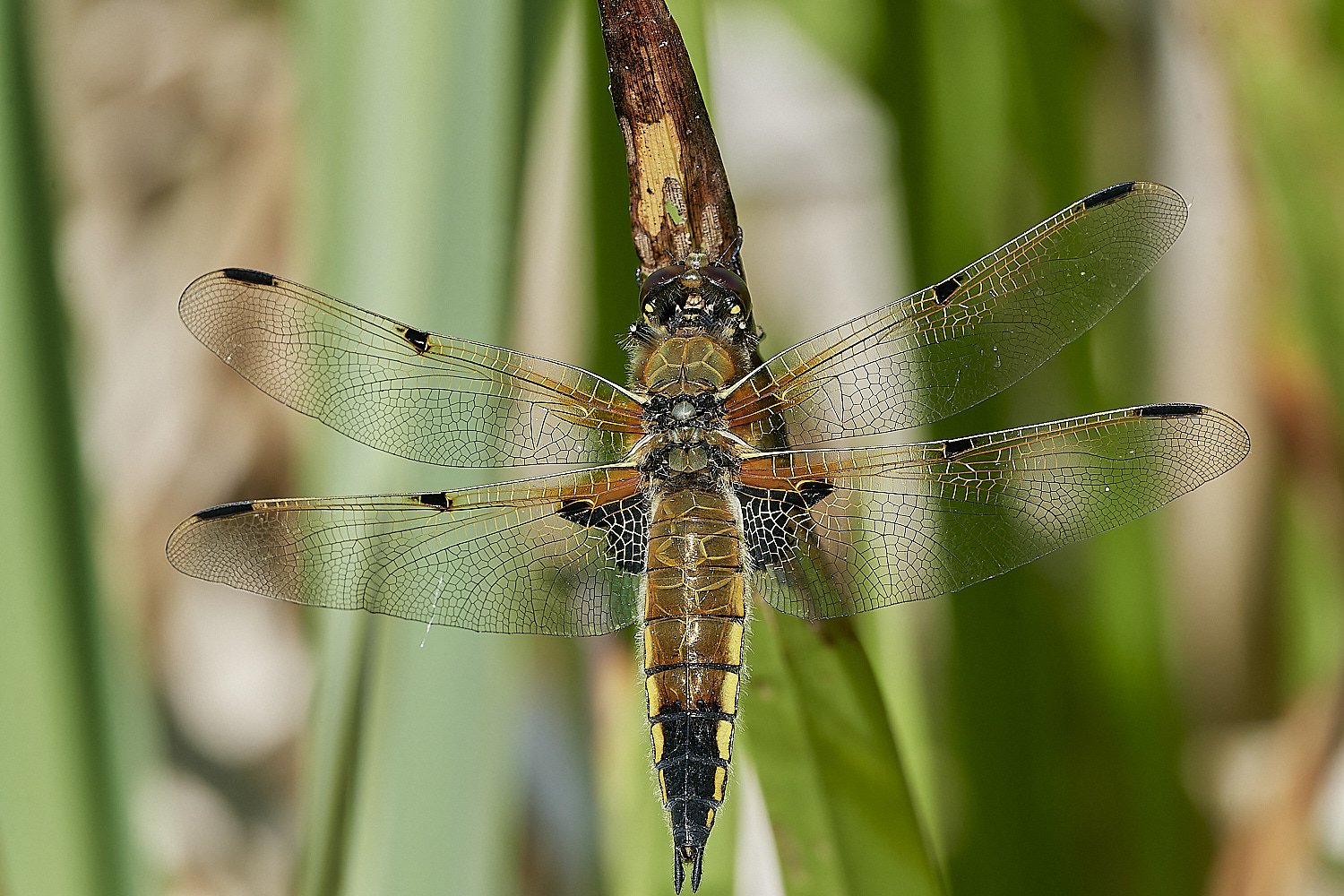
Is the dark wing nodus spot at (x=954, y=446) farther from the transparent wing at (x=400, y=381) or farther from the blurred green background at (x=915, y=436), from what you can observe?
the transparent wing at (x=400, y=381)

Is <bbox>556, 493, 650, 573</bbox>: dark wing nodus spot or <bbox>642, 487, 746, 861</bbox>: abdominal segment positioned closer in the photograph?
<bbox>642, 487, 746, 861</bbox>: abdominal segment

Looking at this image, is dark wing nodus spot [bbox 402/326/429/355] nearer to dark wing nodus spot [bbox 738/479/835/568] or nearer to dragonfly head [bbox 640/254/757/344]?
dragonfly head [bbox 640/254/757/344]

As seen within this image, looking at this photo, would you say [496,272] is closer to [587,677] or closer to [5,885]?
[587,677]

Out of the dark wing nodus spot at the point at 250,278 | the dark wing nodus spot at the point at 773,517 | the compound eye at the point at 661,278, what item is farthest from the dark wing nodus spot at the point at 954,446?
the dark wing nodus spot at the point at 250,278

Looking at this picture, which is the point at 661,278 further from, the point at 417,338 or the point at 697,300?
the point at 417,338

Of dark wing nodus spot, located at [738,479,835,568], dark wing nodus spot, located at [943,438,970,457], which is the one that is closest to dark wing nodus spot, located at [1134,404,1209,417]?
dark wing nodus spot, located at [943,438,970,457]
